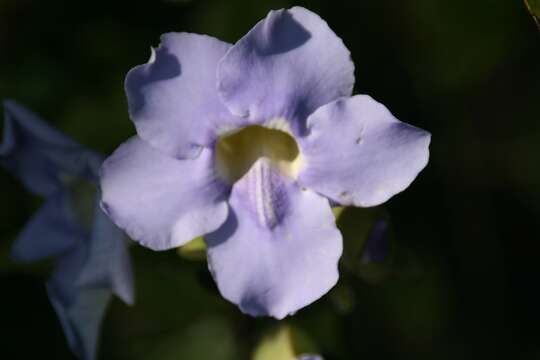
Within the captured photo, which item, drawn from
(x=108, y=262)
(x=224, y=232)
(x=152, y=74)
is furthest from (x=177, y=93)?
(x=108, y=262)

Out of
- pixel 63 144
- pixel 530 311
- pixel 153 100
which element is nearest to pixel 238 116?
pixel 153 100

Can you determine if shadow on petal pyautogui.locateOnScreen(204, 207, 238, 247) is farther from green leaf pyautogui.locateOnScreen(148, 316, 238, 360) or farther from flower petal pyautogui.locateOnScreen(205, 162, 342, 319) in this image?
green leaf pyautogui.locateOnScreen(148, 316, 238, 360)

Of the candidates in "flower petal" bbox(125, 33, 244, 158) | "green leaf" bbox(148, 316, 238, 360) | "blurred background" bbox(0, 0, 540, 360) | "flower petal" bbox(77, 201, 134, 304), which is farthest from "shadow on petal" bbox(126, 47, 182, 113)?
"green leaf" bbox(148, 316, 238, 360)

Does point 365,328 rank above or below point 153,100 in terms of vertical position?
below

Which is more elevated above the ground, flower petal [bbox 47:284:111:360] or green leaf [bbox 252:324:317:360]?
flower petal [bbox 47:284:111:360]

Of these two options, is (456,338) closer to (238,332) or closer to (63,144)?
(238,332)
